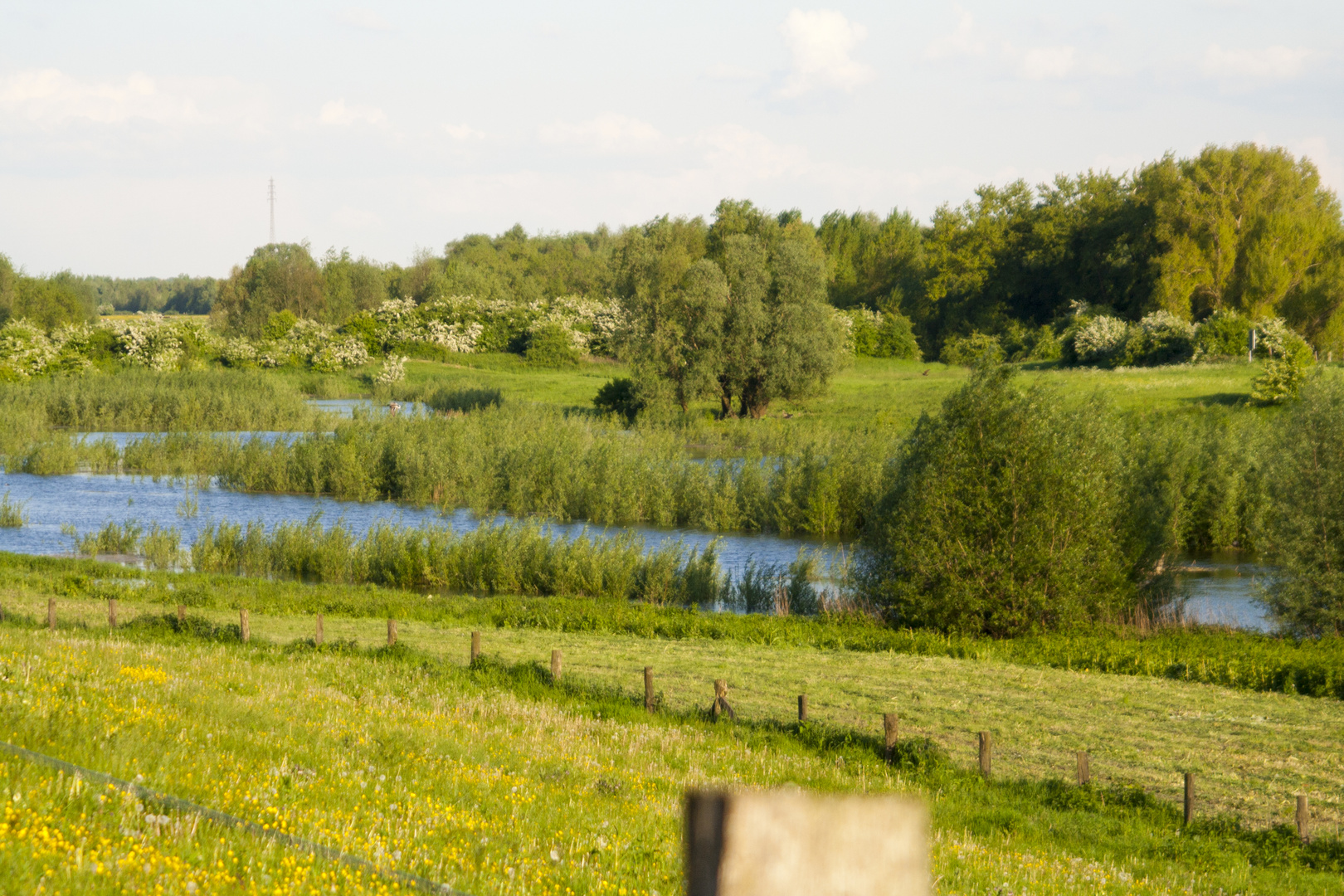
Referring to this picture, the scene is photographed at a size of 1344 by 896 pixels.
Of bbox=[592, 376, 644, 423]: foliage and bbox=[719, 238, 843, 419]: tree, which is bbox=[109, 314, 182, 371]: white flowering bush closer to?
bbox=[592, 376, 644, 423]: foliage

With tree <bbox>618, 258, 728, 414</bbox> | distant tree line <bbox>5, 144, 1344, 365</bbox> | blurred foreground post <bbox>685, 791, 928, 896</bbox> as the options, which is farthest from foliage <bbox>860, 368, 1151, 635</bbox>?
tree <bbox>618, 258, 728, 414</bbox>

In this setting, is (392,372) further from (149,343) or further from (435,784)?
(435,784)

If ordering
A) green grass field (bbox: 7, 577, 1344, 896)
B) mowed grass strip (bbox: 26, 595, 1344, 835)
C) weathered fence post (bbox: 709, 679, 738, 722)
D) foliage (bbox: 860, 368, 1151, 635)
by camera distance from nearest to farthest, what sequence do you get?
1. green grass field (bbox: 7, 577, 1344, 896)
2. mowed grass strip (bbox: 26, 595, 1344, 835)
3. weathered fence post (bbox: 709, 679, 738, 722)
4. foliage (bbox: 860, 368, 1151, 635)

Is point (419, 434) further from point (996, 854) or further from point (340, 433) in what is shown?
point (996, 854)

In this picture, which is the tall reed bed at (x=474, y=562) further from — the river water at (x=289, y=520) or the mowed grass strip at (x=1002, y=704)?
the mowed grass strip at (x=1002, y=704)

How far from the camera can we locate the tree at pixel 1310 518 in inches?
1045

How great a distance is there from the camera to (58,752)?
23.6ft

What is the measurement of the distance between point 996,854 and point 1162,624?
2103 cm

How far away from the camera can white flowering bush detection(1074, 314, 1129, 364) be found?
70938 millimetres

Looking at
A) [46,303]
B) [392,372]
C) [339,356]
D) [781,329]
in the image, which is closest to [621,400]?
[781,329]

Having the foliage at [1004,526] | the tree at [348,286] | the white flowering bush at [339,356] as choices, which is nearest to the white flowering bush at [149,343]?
the white flowering bush at [339,356]

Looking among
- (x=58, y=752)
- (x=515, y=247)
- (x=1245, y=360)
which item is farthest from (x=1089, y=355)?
(x=515, y=247)

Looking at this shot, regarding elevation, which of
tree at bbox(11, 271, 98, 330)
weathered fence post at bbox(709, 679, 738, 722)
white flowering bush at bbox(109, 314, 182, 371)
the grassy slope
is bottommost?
weathered fence post at bbox(709, 679, 738, 722)

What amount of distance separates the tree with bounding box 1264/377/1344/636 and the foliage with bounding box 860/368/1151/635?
3632mm
